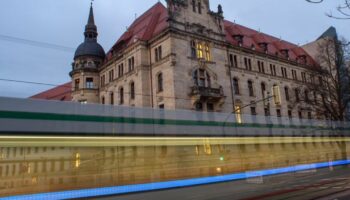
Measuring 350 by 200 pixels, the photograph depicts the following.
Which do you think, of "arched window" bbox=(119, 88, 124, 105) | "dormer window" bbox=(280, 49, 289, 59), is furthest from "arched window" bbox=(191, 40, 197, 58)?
"dormer window" bbox=(280, 49, 289, 59)

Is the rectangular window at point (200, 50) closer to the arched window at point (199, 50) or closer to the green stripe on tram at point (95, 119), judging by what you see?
the arched window at point (199, 50)

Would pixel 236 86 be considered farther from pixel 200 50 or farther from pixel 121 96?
pixel 121 96

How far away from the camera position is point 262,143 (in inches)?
1070

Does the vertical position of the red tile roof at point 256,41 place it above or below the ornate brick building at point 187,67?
above

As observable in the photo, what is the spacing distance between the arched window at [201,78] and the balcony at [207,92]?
1260mm

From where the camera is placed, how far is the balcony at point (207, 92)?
3462cm

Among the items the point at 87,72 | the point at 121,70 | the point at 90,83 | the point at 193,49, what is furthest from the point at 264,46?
the point at 87,72

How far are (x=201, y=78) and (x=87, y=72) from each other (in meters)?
19.8

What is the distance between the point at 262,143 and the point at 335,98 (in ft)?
44.8

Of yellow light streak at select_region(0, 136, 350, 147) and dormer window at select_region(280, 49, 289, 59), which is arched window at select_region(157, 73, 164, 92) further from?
dormer window at select_region(280, 49, 289, 59)

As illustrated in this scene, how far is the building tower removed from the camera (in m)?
47.3

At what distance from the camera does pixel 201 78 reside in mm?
37062

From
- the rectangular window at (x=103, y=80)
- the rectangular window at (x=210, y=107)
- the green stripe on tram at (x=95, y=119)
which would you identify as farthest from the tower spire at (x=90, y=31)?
the green stripe on tram at (x=95, y=119)

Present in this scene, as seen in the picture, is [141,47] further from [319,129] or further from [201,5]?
[319,129]
